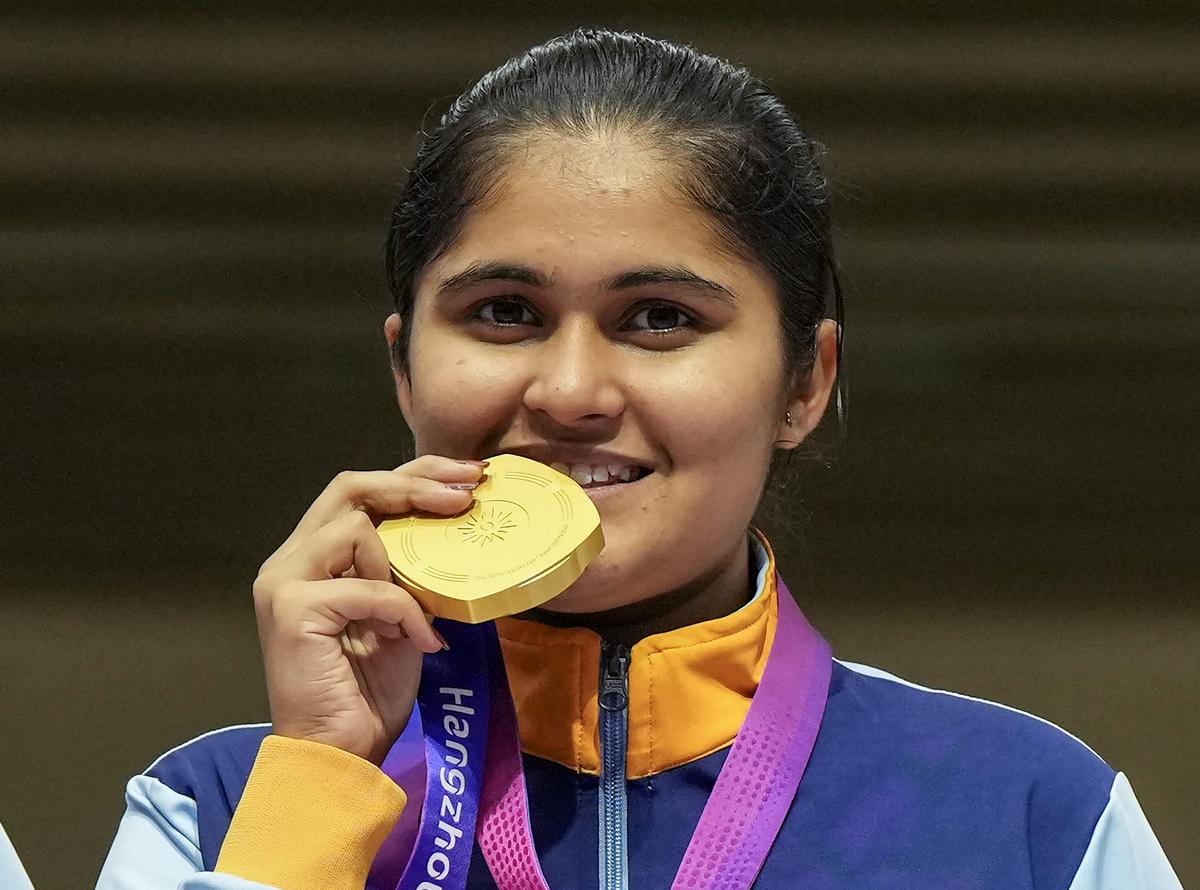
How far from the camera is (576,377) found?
56.0 inches

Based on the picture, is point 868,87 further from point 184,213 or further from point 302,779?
point 302,779

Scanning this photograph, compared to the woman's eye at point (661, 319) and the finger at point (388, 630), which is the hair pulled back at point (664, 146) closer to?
the woman's eye at point (661, 319)

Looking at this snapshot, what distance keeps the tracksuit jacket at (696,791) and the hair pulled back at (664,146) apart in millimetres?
332

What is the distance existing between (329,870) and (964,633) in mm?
1416

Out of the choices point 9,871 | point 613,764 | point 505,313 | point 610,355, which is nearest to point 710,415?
point 610,355

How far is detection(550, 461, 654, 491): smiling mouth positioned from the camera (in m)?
1.47

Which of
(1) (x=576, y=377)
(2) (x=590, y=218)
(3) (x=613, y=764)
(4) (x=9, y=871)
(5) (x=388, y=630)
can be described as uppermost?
(2) (x=590, y=218)

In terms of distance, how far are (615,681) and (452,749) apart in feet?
0.52

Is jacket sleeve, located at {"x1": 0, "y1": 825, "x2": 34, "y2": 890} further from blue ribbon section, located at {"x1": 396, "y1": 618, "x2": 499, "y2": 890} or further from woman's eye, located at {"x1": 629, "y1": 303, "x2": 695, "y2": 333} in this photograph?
woman's eye, located at {"x1": 629, "y1": 303, "x2": 695, "y2": 333}

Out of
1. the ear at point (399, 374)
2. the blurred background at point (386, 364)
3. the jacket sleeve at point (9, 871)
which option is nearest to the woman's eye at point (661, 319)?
the ear at point (399, 374)

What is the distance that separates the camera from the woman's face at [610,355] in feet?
4.77

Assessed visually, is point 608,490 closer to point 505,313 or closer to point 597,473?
point 597,473

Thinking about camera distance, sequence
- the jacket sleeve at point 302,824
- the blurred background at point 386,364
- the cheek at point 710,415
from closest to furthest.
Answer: the jacket sleeve at point 302,824 < the cheek at point 710,415 < the blurred background at point 386,364

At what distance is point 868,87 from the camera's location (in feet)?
8.15
